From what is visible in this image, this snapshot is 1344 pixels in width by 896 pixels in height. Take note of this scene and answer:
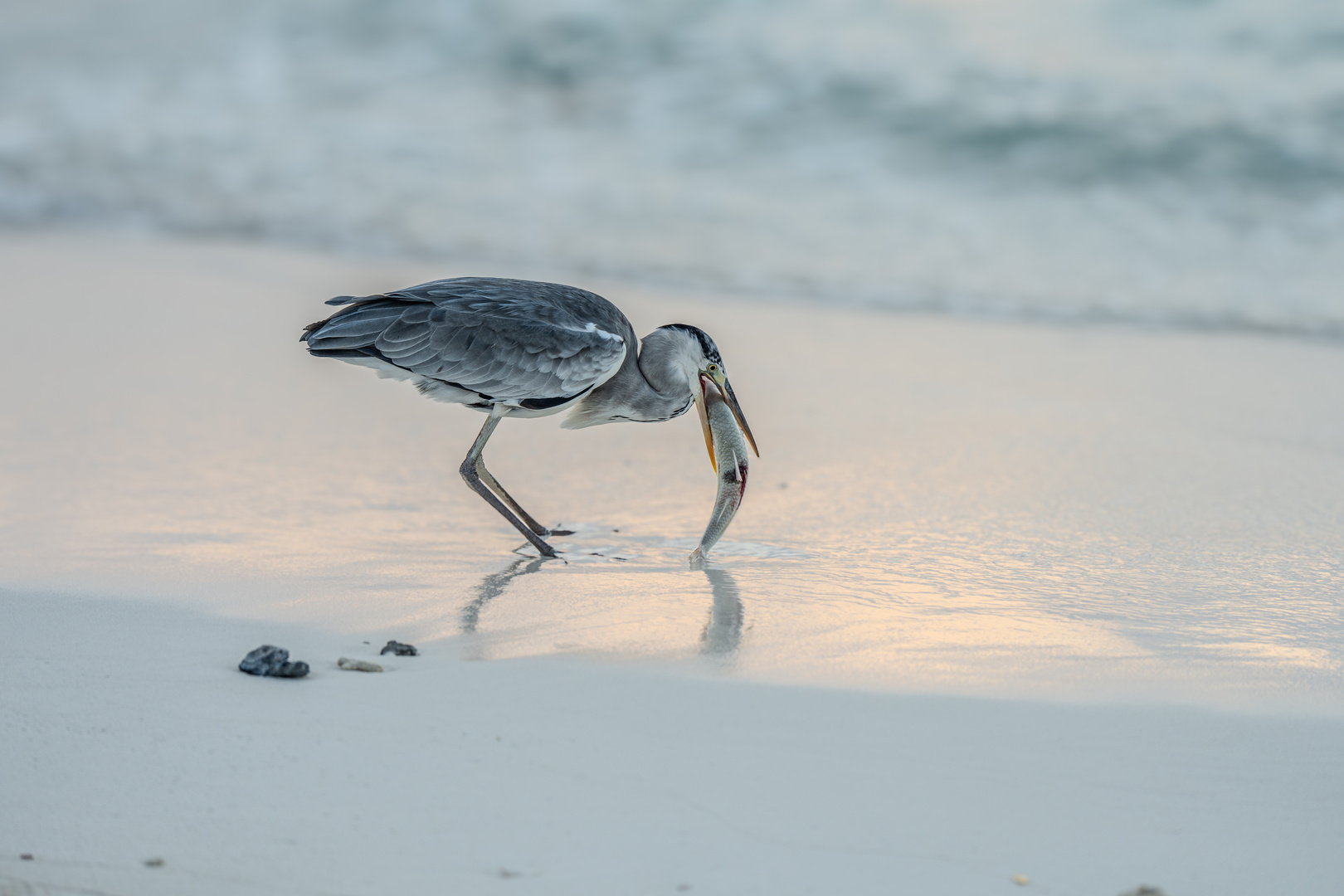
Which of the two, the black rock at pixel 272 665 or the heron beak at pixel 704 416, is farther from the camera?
the heron beak at pixel 704 416

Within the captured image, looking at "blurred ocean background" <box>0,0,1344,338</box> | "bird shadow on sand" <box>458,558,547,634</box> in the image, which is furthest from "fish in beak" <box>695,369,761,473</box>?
"blurred ocean background" <box>0,0,1344,338</box>

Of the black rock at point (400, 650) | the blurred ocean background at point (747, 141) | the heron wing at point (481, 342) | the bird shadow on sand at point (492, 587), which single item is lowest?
the black rock at point (400, 650)

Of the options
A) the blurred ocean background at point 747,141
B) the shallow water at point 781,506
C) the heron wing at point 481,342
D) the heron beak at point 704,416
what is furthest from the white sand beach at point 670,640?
the blurred ocean background at point 747,141

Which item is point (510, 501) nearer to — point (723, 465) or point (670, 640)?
point (723, 465)

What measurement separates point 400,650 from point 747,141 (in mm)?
10240

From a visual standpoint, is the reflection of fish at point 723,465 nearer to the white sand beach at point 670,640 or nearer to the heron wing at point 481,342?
the white sand beach at point 670,640

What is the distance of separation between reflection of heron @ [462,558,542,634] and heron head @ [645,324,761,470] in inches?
33.9

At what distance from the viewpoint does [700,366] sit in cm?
457

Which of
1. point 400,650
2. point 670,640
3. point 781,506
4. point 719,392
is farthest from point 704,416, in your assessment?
point 400,650

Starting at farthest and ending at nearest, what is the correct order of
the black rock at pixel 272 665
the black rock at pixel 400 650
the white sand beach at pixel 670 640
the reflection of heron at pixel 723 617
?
the reflection of heron at pixel 723 617 → the black rock at pixel 400 650 → the black rock at pixel 272 665 → the white sand beach at pixel 670 640

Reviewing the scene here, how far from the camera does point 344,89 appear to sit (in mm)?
14539

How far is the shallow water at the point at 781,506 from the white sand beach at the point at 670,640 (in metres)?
0.02

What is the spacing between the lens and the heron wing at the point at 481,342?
4395 mm

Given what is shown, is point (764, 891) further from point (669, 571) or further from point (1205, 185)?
point (1205, 185)
